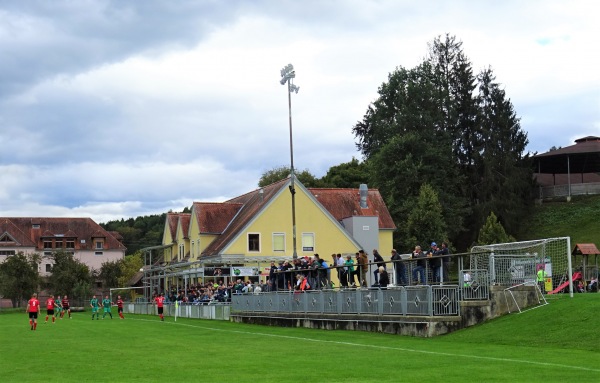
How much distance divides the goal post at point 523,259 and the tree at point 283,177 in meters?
74.3

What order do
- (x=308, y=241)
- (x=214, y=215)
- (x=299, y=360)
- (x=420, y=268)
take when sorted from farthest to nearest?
(x=214, y=215) < (x=308, y=241) < (x=420, y=268) < (x=299, y=360)

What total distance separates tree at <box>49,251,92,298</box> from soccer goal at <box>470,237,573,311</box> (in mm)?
76176

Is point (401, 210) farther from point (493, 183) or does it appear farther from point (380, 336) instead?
point (380, 336)

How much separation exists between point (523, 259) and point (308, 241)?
44.9 metres

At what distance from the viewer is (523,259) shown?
87.9 feet

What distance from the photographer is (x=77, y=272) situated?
98.8 meters

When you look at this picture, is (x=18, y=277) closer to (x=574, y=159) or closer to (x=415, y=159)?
(x=415, y=159)

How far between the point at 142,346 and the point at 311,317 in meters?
11.8

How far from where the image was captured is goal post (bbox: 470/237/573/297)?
26.2 meters

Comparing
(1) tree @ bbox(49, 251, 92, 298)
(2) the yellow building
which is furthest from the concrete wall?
(1) tree @ bbox(49, 251, 92, 298)

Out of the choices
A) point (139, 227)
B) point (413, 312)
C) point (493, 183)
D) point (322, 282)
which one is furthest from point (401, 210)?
point (139, 227)

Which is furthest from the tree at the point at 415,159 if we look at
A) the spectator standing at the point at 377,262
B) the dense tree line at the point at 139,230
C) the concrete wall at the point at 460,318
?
the dense tree line at the point at 139,230

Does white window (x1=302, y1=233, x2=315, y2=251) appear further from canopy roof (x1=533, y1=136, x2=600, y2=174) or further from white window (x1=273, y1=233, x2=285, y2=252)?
canopy roof (x1=533, y1=136, x2=600, y2=174)

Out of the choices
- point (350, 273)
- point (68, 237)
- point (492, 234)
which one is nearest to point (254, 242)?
point (492, 234)
